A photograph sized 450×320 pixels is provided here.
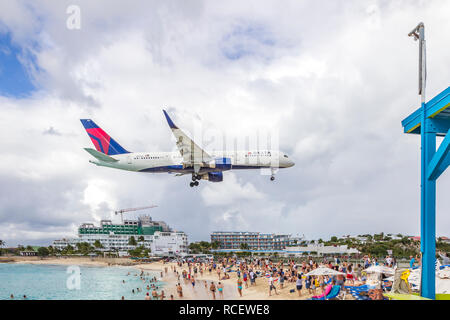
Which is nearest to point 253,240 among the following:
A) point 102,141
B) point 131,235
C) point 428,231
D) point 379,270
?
point 131,235

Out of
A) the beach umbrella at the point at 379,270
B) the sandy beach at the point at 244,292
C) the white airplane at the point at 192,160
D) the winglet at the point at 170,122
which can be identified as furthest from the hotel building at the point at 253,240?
the beach umbrella at the point at 379,270

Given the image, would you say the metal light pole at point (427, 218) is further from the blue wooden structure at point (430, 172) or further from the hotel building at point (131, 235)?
the hotel building at point (131, 235)

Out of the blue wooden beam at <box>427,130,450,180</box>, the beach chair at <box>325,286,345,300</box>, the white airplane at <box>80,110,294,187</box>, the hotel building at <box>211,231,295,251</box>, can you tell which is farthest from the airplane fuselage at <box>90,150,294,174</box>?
the hotel building at <box>211,231,295,251</box>

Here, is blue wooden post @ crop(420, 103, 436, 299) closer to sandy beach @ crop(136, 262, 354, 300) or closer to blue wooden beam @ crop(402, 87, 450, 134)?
blue wooden beam @ crop(402, 87, 450, 134)

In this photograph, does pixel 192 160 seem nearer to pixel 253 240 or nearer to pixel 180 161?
pixel 180 161
